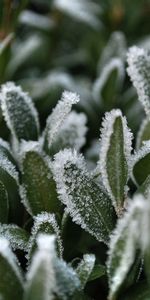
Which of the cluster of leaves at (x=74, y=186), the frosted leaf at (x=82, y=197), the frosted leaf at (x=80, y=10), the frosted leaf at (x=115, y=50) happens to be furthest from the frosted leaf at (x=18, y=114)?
the frosted leaf at (x=80, y=10)

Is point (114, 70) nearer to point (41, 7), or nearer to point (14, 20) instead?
point (14, 20)

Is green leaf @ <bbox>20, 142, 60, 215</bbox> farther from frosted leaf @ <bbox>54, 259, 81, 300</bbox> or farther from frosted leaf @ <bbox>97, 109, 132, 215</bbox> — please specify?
frosted leaf @ <bbox>54, 259, 81, 300</bbox>

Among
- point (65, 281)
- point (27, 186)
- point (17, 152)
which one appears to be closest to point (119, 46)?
point (17, 152)

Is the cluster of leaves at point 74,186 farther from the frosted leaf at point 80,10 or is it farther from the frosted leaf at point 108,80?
the frosted leaf at point 80,10

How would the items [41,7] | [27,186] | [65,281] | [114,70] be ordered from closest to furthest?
[65,281]
[27,186]
[114,70]
[41,7]

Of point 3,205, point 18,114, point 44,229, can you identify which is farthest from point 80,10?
point 44,229

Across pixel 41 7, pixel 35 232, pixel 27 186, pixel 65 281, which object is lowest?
pixel 65 281

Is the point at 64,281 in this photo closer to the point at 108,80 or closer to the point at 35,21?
the point at 108,80
